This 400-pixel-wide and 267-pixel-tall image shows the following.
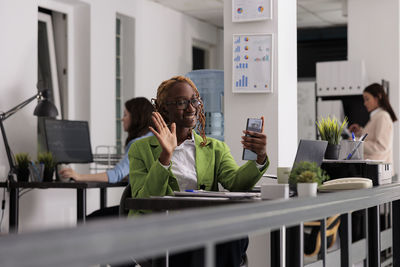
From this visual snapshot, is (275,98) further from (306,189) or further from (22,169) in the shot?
(22,169)

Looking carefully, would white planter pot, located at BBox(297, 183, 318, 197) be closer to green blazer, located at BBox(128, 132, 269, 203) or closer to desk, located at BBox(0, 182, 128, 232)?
green blazer, located at BBox(128, 132, 269, 203)

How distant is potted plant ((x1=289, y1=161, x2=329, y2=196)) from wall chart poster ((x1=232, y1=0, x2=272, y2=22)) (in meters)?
1.88

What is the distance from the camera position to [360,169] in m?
2.54

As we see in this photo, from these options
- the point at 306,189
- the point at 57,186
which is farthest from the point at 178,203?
the point at 57,186

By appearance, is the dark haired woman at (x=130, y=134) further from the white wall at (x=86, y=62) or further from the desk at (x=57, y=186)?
the white wall at (x=86, y=62)

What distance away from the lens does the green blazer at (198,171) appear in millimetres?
2355

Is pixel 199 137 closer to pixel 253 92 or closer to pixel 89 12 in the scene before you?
pixel 253 92

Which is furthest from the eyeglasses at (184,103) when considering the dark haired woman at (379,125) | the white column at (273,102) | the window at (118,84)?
the window at (118,84)

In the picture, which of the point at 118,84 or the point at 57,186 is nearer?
the point at 57,186

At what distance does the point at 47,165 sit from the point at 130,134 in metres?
0.69

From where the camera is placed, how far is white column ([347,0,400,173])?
7.60 meters

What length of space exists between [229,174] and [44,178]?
8.46ft

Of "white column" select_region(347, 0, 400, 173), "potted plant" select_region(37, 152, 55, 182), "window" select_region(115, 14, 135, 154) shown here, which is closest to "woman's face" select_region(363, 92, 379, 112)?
"white column" select_region(347, 0, 400, 173)

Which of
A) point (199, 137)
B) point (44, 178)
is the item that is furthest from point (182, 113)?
point (44, 178)
